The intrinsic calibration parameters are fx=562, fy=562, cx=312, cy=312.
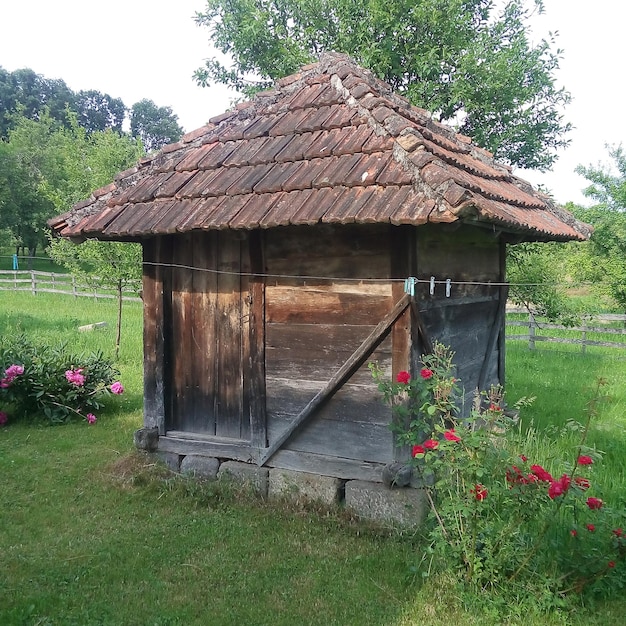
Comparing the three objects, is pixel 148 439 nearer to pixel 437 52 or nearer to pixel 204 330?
pixel 204 330

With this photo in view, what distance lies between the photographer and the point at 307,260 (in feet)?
16.3

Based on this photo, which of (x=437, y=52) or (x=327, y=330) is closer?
(x=327, y=330)

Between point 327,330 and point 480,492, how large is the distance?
204 centimetres

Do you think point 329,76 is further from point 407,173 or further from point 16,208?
point 16,208

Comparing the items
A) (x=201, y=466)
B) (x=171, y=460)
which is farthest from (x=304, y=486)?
(x=171, y=460)

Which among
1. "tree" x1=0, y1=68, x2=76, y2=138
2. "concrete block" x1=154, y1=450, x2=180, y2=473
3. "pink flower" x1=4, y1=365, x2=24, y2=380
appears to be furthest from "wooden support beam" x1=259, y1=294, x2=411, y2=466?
"tree" x1=0, y1=68, x2=76, y2=138

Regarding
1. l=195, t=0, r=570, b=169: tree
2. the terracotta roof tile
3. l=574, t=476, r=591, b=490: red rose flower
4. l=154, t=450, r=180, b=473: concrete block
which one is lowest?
l=154, t=450, r=180, b=473: concrete block

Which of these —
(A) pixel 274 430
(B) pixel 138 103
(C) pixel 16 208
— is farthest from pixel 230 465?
(B) pixel 138 103

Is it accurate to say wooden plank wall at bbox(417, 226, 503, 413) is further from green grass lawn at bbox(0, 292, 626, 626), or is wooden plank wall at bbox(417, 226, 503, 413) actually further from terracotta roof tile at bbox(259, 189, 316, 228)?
green grass lawn at bbox(0, 292, 626, 626)

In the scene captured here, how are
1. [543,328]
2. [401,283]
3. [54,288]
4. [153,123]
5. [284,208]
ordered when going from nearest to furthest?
[284,208]
[401,283]
[543,328]
[54,288]
[153,123]

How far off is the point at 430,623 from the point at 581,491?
1.19 metres

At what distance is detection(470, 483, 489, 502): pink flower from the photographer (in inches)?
129

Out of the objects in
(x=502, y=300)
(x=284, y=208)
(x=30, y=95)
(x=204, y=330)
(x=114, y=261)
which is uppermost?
(x=30, y=95)

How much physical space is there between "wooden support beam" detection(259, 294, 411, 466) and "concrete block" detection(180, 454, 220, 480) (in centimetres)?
54
